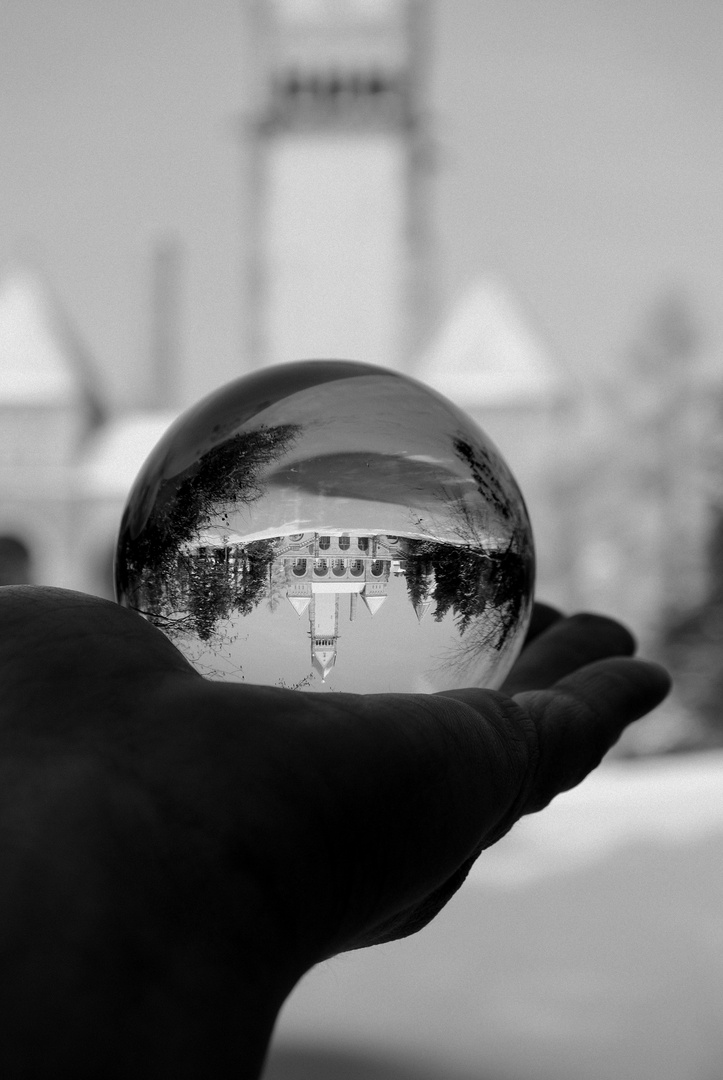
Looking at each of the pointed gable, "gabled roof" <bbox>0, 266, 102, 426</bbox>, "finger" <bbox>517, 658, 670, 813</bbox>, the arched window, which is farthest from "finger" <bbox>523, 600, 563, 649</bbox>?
the arched window

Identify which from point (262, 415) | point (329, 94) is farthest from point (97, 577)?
point (262, 415)

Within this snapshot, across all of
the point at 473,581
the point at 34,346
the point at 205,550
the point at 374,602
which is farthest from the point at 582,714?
the point at 34,346

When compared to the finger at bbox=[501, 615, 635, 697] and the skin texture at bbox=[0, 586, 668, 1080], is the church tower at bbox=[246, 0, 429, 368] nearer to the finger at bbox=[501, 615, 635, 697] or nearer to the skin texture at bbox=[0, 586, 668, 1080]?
the finger at bbox=[501, 615, 635, 697]

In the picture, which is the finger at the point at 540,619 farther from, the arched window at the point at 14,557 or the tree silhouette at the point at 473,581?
the arched window at the point at 14,557

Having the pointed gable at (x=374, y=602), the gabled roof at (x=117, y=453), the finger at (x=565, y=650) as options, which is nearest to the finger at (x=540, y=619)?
the finger at (x=565, y=650)

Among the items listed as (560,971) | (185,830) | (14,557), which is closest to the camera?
(185,830)

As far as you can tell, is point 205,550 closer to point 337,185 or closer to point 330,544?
point 330,544
